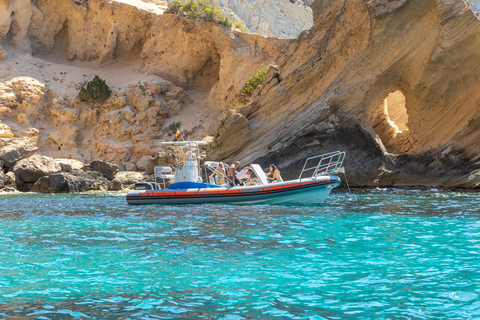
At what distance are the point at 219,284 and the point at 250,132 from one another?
57.3 ft

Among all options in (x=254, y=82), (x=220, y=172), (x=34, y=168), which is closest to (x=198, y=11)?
(x=254, y=82)

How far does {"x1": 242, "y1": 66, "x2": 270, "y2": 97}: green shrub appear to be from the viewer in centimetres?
2875


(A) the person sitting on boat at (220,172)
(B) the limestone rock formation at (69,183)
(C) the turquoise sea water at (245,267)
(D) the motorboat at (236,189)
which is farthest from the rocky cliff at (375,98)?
(C) the turquoise sea water at (245,267)

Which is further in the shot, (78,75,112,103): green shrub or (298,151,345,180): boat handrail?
(78,75,112,103): green shrub

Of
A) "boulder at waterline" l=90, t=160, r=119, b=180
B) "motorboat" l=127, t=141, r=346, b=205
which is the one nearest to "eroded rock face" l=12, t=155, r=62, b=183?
"boulder at waterline" l=90, t=160, r=119, b=180

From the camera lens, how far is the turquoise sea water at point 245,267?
445cm

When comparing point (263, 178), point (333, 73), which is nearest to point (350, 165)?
point (333, 73)

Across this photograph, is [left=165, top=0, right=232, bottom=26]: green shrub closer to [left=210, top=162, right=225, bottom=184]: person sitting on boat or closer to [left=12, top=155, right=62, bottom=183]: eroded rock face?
[left=12, top=155, right=62, bottom=183]: eroded rock face

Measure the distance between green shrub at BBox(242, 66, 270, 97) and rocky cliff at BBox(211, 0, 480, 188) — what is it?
4666 mm

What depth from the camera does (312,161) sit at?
2134 cm

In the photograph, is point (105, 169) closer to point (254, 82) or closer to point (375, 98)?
point (254, 82)

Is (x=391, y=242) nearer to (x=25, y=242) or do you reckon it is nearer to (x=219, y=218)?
(x=219, y=218)

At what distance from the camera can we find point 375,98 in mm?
21219

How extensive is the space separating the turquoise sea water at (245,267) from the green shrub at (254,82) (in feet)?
61.4
